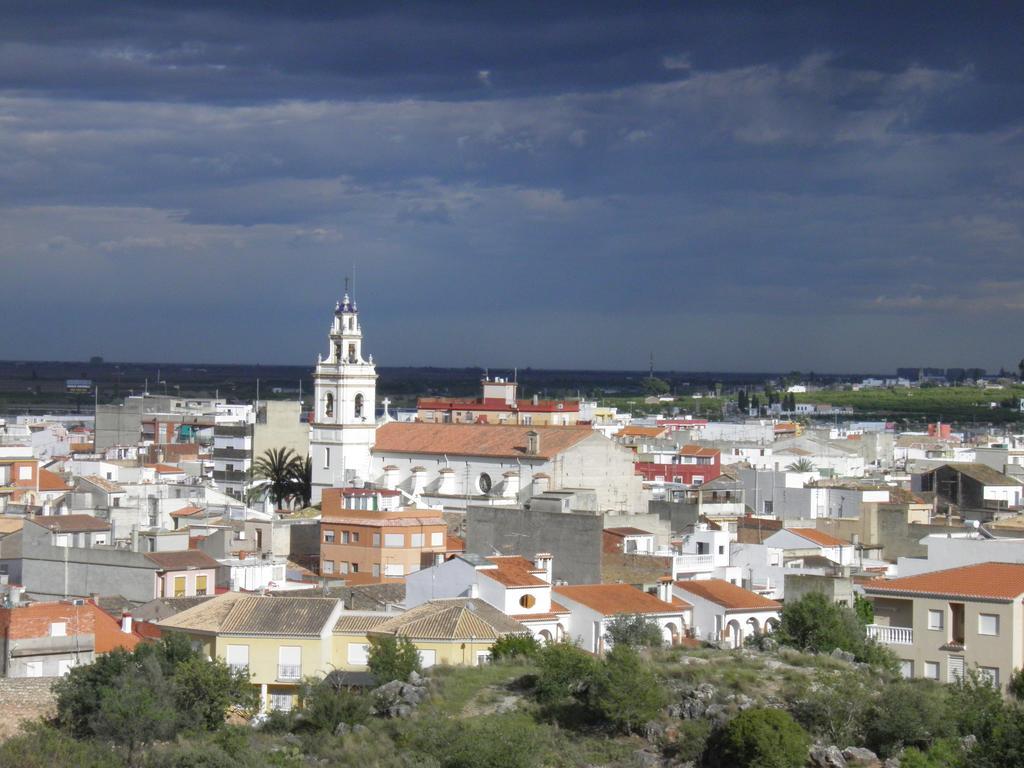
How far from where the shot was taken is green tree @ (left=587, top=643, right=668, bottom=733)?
32.1m

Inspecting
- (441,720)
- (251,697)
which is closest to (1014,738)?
(441,720)

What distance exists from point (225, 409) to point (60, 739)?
107847 millimetres

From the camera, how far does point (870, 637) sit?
3888 cm

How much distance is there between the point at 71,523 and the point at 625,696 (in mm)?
27545

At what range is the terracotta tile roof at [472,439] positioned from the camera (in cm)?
7419

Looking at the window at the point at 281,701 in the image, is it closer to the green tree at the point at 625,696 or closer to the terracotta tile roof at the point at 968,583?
the green tree at the point at 625,696

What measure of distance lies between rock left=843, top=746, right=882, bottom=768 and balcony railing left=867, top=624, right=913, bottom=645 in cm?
832

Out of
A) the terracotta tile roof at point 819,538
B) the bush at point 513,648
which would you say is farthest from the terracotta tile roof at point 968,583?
the terracotta tile roof at point 819,538

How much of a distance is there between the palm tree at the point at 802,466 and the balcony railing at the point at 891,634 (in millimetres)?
49457

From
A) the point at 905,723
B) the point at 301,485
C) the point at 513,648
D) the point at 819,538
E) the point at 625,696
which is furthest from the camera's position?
the point at 301,485

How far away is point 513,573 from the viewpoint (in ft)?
148

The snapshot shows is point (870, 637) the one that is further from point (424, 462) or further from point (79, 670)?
point (424, 462)

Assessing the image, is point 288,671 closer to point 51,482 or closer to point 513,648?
point 513,648

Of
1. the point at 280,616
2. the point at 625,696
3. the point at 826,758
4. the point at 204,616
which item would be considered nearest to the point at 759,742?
the point at 826,758
